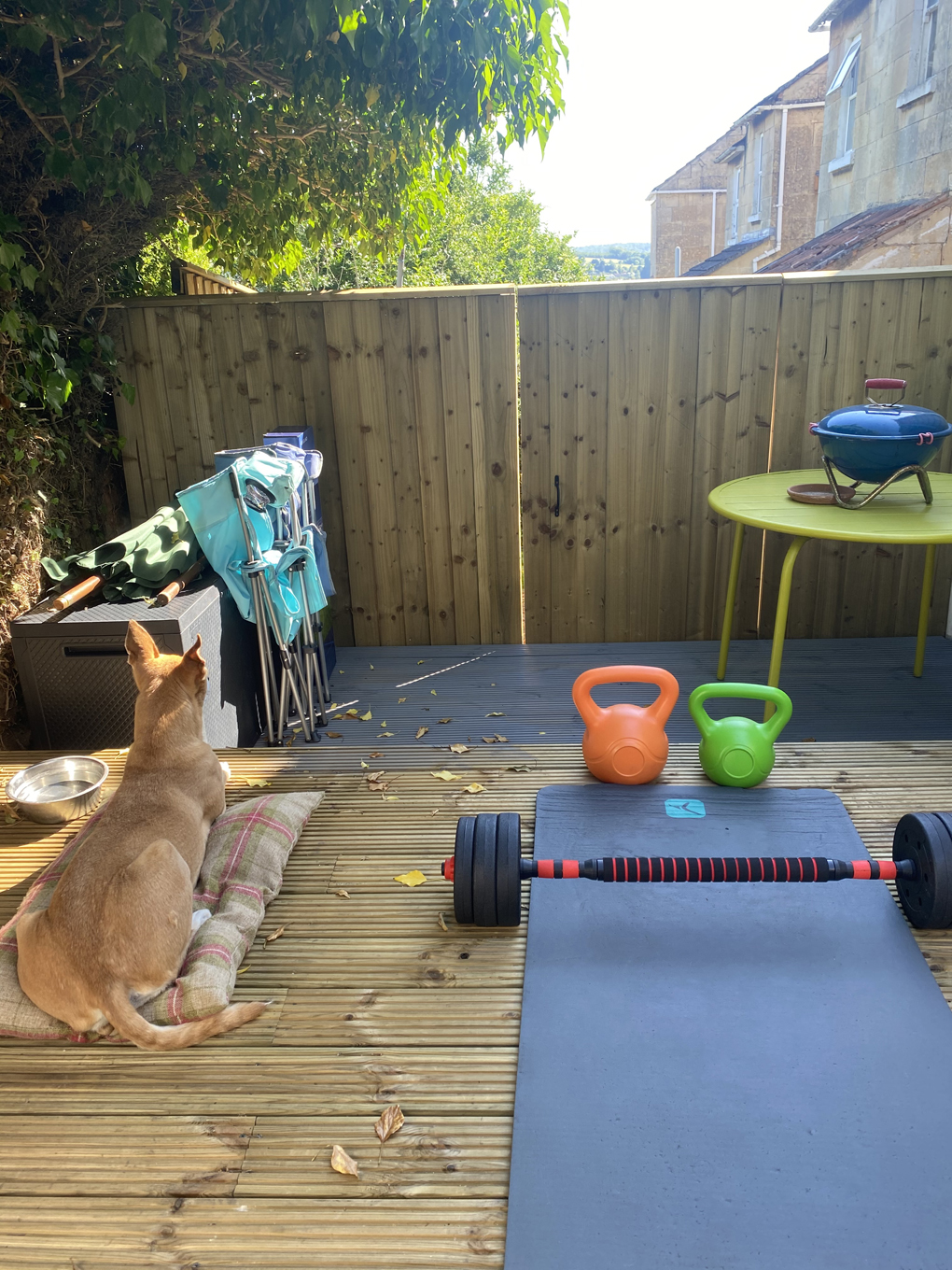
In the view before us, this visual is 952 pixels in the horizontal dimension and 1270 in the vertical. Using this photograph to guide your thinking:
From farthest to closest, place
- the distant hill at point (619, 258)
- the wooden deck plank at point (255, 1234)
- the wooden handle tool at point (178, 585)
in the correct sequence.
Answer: the distant hill at point (619, 258)
the wooden handle tool at point (178, 585)
the wooden deck plank at point (255, 1234)

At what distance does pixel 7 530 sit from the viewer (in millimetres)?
3754

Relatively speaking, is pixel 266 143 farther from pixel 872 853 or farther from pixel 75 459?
pixel 872 853

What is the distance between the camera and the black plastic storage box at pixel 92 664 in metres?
3.29

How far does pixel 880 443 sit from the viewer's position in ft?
11.7

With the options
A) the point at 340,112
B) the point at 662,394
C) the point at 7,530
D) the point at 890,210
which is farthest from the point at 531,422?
the point at 890,210

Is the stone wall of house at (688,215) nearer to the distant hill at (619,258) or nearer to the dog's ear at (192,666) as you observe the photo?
the distant hill at (619,258)

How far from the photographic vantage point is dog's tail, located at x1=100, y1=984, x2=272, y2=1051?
1.83 m

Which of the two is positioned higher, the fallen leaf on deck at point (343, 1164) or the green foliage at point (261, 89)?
the green foliage at point (261, 89)

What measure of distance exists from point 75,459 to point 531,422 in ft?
7.84

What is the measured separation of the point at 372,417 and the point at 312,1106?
382cm

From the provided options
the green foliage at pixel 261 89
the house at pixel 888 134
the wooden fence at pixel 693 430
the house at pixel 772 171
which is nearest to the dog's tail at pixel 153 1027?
the green foliage at pixel 261 89

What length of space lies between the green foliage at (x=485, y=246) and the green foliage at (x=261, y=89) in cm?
1001

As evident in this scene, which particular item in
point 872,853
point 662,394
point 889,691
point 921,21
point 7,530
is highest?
point 921,21

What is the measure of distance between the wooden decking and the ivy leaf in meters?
2.49
